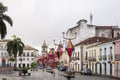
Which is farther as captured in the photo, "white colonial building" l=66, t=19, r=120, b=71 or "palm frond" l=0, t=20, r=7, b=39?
"white colonial building" l=66, t=19, r=120, b=71

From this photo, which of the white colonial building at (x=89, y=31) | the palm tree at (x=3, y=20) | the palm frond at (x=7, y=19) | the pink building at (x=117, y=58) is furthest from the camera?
the white colonial building at (x=89, y=31)

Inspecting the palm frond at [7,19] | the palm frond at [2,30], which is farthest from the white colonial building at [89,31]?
the palm frond at [2,30]

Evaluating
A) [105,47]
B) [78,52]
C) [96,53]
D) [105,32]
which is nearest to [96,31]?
[105,32]

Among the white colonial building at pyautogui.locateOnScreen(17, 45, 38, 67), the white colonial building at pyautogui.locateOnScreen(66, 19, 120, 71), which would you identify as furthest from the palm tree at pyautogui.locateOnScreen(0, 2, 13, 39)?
the white colonial building at pyautogui.locateOnScreen(17, 45, 38, 67)

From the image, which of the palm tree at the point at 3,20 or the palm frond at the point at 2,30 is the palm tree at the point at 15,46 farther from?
the palm frond at the point at 2,30

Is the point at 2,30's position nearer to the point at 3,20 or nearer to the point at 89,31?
the point at 3,20

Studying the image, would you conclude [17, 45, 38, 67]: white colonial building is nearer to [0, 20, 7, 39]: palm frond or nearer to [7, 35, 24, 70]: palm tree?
[7, 35, 24, 70]: palm tree

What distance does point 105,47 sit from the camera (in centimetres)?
6788

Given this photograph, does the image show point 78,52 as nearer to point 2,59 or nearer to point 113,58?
point 113,58

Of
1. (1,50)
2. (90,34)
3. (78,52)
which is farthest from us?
(1,50)

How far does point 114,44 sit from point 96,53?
13952 mm

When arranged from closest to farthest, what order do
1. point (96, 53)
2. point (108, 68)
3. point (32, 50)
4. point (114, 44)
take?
1. point (114, 44)
2. point (108, 68)
3. point (96, 53)
4. point (32, 50)

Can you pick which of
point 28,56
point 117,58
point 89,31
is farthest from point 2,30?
point 28,56

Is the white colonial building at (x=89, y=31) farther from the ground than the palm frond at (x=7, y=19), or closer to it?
farther from the ground
